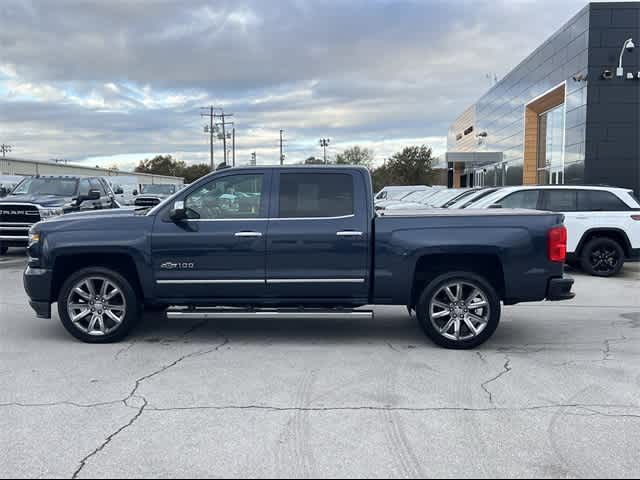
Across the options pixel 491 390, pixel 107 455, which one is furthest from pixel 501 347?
pixel 107 455

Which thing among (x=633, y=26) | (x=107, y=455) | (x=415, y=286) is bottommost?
(x=107, y=455)

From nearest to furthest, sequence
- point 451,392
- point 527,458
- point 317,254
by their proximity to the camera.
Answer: point 527,458 < point 451,392 < point 317,254

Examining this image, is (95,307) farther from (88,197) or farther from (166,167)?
(166,167)

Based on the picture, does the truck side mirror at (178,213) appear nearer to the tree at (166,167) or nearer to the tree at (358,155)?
the tree at (358,155)

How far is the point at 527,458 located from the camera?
388 centimetres

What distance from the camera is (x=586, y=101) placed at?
23.6 metres

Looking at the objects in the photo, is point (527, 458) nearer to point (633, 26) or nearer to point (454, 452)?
point (454, 452)

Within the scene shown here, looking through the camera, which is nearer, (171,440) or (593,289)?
(171,440)

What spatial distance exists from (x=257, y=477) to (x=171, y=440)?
0.81 metres

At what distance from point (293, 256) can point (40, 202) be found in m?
9.92

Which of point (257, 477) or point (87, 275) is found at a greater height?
point (87, 275)

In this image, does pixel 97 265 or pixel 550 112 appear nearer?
pixel 97 265

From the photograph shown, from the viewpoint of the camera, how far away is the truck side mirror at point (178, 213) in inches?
251

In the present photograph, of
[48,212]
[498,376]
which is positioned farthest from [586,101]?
[498,376]
